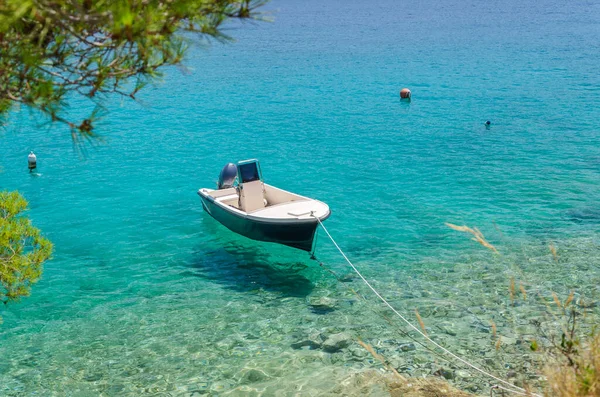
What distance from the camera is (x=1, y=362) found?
1211cm

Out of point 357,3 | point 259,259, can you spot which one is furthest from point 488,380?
point 357,3

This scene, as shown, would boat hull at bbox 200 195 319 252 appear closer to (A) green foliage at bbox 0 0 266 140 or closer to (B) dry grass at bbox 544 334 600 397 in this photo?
(A) green foliage at bbox 0 0 266 140

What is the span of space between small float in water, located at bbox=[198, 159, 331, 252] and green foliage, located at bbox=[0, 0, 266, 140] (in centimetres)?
976

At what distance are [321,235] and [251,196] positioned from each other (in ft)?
8.25

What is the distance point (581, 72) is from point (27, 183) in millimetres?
35611

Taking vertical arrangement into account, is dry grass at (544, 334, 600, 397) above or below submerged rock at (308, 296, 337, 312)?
above

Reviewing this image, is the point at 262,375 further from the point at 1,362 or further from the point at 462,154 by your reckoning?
the point at 462,154

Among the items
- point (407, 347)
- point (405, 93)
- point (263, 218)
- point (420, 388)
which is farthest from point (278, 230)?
point (405, 93)

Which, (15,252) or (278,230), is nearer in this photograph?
(15,252)

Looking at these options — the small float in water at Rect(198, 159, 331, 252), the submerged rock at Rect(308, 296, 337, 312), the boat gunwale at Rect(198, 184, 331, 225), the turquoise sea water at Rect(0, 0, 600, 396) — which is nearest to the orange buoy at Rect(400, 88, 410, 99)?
the turquoise sea water at Rect(0, 0, 600, 396)

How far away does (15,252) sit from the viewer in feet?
27.5

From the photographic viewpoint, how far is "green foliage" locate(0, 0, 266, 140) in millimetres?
4777

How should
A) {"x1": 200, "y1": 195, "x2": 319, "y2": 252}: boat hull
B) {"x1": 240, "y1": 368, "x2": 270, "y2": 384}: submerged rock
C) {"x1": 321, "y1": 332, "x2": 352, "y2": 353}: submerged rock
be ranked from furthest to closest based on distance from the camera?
1. {"x1": 200, "y1": 195, "x2": 319, "y2": 252}: boat hull
2. {"x1": 321, "y1": 332, "x2": 352, "y2": 353}: submerged rock
3. {"x1": 240, "y1": 368, "x2": 270, "y2": 384}: submerged rock

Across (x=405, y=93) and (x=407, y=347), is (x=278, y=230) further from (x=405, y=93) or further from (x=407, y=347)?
(x=405, y=93)
